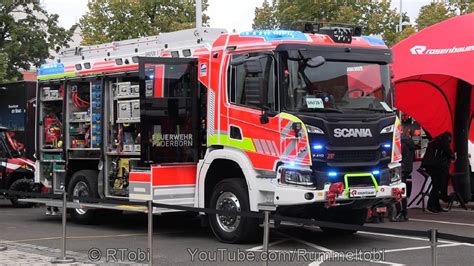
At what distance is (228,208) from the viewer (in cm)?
1066

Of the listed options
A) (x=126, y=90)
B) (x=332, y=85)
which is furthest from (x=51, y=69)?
(x=332, y=85)

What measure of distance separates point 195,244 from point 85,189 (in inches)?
133

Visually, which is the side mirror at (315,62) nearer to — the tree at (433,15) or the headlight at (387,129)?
the headlight at (387,129)

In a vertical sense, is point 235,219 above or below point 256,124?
below

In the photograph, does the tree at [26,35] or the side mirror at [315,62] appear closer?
the side mirror at [315,62]

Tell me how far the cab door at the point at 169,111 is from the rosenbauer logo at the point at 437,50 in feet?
19.3

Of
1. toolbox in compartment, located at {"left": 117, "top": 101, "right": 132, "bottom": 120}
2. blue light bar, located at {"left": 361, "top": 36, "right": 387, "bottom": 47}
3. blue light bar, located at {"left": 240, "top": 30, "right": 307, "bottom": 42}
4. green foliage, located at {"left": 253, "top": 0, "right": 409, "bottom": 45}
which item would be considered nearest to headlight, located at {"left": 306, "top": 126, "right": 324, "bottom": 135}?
blue light bar, located at {"left": 240, "top": 30, "right": 307, "bottom": 42}

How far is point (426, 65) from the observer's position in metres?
14.4

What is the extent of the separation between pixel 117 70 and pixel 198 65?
1.97 metres

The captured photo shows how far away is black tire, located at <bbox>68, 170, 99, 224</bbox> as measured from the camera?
13.1 meters

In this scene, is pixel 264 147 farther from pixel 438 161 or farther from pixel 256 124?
pixel 438 161

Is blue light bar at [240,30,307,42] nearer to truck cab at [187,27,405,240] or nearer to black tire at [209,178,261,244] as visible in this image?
truck cab at [187,27,405,240]

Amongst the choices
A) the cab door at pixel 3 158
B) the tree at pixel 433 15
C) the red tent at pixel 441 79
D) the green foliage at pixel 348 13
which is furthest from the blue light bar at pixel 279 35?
the tree at pixel 433 15

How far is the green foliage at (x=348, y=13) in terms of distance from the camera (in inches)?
1134
